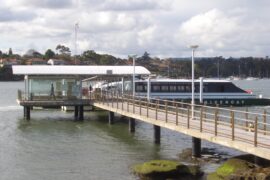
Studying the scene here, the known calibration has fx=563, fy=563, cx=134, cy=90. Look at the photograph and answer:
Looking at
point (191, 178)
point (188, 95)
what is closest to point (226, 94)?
point (188, 95)

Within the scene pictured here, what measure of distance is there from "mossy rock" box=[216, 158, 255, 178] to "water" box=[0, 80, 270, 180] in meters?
2.84

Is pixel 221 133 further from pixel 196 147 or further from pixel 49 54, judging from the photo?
pixel 49 54

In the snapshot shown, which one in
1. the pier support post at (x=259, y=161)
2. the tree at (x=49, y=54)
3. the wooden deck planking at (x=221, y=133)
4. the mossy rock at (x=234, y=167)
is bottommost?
the mossy rock at (x=234, y=167)

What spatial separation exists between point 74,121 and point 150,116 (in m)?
15.5

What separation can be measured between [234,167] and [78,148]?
13.0 meters

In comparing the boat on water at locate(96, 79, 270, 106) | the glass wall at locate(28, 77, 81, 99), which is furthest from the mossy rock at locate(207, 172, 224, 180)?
the boat on water at locate(96, 79, 270, 106)

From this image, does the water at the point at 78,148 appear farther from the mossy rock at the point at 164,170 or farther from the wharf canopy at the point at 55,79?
the wharf canopy at the point at 55,79

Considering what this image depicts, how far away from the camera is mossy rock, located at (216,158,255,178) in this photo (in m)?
20.9

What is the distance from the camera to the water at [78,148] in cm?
2523

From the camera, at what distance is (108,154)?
29.8 meters

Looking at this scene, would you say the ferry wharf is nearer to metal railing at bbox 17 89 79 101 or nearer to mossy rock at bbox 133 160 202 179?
metal railing at bbox 17 89 79 101

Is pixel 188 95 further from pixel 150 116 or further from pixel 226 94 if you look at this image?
pixel 150 116

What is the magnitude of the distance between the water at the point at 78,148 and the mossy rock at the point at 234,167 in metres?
2.84

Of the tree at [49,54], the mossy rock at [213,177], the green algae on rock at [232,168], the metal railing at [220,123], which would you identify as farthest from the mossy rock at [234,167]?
the tree at [49,54]
